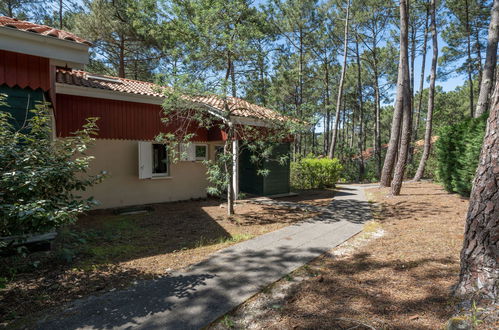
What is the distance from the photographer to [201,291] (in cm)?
277

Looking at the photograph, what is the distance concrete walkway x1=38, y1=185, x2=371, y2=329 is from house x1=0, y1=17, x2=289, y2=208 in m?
3.04

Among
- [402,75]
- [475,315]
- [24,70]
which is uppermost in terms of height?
[402,75]

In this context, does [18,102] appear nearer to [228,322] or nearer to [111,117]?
[111,117]

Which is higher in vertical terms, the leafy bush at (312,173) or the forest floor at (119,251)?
the leafy bush at (312,173)

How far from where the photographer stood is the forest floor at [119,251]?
8.96 ft

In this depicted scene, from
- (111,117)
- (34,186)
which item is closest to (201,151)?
(111,117)

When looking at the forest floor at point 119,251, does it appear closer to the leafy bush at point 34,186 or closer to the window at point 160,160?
the leafy bush at point 34,186

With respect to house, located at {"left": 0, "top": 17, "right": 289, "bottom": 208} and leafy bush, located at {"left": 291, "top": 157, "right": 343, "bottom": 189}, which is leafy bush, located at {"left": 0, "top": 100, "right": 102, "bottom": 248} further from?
leafy bush, located at {"left": 291, "top": 157, "right": 343, "bottom": 189}

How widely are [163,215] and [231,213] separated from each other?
74.7 inches

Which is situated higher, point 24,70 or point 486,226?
point 24,70

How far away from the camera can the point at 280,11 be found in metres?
16.7

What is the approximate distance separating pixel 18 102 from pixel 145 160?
395cm

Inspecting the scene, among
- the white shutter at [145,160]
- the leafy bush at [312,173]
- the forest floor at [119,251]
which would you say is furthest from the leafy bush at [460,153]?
the white shutter at [145,160]

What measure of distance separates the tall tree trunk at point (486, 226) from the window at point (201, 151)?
325 inches
